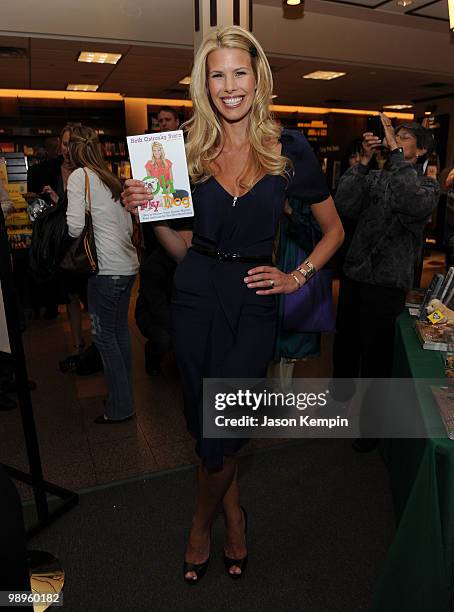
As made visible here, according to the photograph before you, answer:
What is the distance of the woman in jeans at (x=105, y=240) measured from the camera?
2514 millimetres

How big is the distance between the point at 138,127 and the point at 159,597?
1020 cm

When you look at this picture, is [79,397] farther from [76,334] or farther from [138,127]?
[138,127]

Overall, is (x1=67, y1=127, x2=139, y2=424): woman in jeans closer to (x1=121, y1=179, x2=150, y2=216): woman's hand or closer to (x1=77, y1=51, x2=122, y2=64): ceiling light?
(x1=121, y1=179, x2=150, y2=216): woman's hand

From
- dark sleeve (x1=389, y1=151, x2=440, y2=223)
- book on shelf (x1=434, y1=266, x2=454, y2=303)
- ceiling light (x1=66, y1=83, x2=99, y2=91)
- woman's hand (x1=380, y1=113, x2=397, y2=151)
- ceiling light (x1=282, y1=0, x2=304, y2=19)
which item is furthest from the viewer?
ceiling light (x1=66, y1=83, x2=99, y2=91)

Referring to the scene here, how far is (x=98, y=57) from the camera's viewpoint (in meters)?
6.39

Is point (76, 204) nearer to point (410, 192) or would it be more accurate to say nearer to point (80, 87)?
point (410, 192)

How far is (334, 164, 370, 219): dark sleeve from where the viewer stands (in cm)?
244

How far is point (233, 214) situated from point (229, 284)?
7.6 inches

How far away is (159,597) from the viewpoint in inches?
65.6

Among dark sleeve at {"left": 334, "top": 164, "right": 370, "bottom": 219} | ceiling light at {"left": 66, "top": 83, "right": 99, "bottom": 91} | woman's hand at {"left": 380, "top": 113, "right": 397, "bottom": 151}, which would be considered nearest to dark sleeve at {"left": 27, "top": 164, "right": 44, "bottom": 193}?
dark sleeve at {"left": 334, "top": 164, "right": 370, "bottom": 219}

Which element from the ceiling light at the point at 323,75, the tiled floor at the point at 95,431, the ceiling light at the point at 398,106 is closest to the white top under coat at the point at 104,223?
the tiled floor at the point at 95,431

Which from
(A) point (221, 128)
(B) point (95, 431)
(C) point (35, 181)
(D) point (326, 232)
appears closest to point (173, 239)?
(A) point (221, 128)

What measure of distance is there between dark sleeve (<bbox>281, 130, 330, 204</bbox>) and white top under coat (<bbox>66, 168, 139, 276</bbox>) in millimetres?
1288

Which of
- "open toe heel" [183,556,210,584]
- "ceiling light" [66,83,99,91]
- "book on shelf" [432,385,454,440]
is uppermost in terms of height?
"ceiling light" [66,83,99,91]
